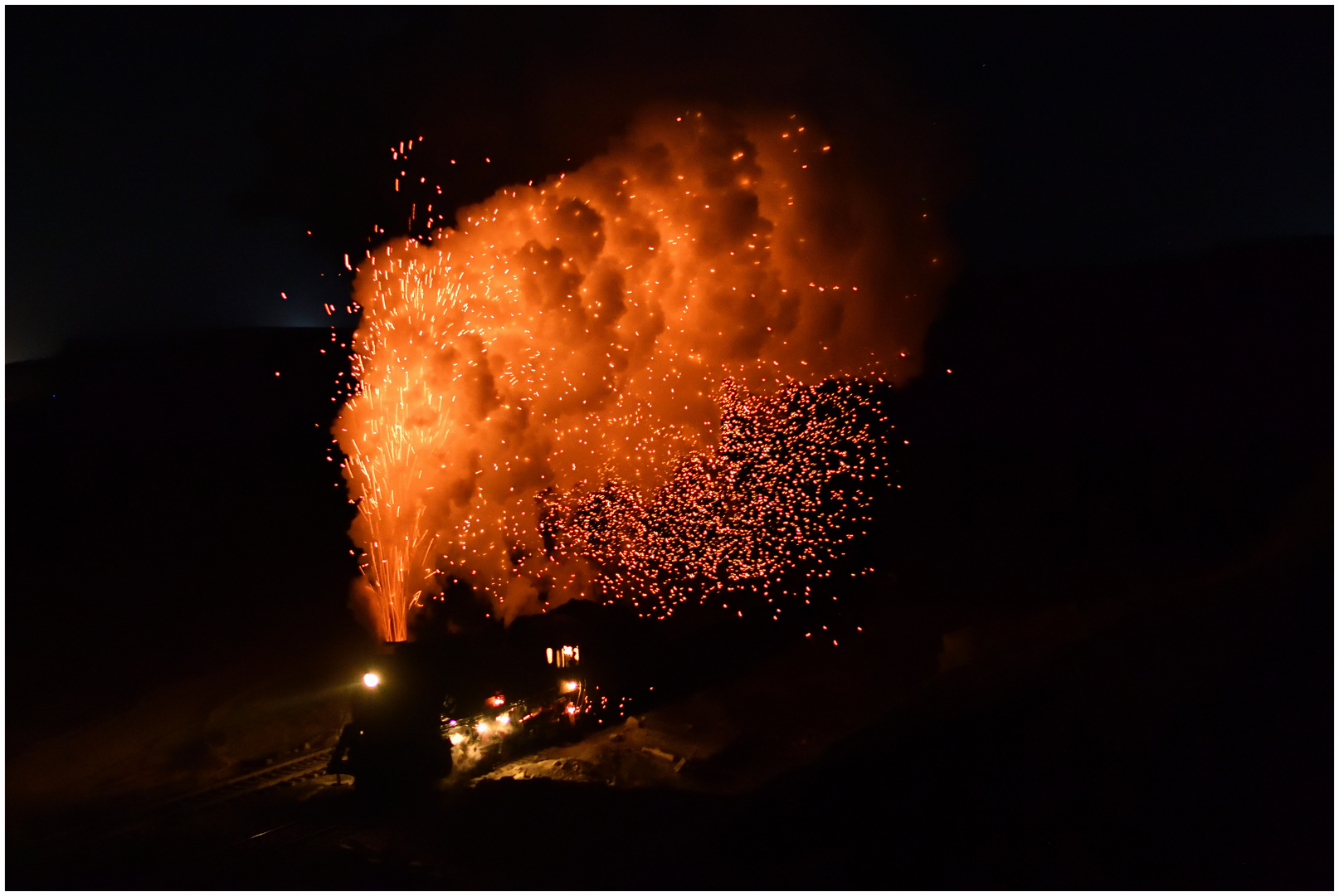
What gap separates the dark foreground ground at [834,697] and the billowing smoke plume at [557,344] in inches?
126

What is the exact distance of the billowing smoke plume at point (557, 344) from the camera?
11477 mm

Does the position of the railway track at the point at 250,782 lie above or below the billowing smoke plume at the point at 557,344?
below

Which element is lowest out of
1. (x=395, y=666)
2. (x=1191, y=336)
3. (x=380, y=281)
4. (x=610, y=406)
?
(x=395, y=666)

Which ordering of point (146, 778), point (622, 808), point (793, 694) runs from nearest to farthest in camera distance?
point (622, 808) → point (146, 778) → point (793, 694)

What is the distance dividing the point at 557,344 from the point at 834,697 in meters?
7.16

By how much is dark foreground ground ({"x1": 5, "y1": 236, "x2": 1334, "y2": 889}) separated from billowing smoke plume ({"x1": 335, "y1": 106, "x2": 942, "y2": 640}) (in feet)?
10.5

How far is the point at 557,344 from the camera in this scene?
1216 cm

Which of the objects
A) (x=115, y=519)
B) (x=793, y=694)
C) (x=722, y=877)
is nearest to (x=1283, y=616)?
(x=793, y=694)

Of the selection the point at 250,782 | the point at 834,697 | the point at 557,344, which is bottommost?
the point at 834,697

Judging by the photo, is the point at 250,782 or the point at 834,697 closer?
the point at 250,782

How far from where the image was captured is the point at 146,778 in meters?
10.9

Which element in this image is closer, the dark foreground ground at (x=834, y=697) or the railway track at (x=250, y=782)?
the dark foreground ground at (x=834, y=697)

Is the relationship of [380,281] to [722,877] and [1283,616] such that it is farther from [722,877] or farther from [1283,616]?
[1283,616]

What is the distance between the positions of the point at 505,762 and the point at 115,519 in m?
17.8
